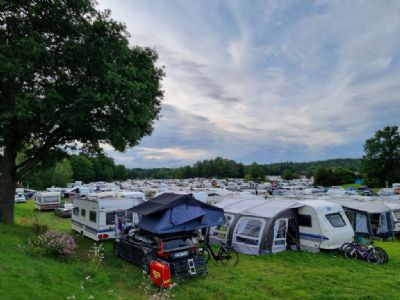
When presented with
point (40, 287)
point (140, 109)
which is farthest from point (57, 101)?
point (40, 287)

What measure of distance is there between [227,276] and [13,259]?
6218 millimetres

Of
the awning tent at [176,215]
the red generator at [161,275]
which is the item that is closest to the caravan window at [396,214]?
the awning tent at [176,215]

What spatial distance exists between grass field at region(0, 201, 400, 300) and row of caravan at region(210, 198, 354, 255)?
3.79 ft

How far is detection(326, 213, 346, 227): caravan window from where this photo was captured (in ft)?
45.9

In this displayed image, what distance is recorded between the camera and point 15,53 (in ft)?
38.1

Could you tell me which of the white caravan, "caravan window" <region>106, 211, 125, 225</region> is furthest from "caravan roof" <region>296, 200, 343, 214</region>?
"caravan window" <region>106, 211, 125, 225</region>

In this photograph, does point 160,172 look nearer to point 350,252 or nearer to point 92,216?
point 92,216

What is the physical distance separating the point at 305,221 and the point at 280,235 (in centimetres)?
144

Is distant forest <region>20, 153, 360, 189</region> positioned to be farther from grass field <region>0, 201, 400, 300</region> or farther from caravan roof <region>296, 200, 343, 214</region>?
caravan roof <region>296, 200, 343, 214</region>

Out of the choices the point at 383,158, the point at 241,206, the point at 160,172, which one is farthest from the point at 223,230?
the point at 160,172

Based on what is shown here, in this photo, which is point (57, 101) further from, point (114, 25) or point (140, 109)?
point (114, 25)

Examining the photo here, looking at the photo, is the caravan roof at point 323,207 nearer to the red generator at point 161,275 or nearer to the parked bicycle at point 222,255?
the parked bicycle at point 222,255

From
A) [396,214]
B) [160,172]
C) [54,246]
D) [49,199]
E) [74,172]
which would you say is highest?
[160,172]

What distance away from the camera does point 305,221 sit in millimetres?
14125
